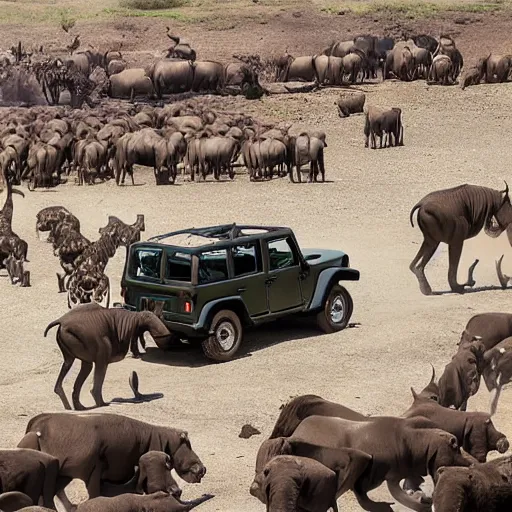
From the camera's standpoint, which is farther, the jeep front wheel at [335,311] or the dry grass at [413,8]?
the dry grass at [413,8]

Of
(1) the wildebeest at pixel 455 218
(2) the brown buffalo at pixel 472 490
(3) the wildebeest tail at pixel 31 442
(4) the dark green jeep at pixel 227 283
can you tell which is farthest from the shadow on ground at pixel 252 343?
(2) the brown buffalo at pixel 472 490

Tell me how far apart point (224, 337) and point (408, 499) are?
6.38 meters

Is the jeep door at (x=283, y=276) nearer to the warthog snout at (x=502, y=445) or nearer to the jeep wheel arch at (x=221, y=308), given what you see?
the jeep wheel arch at (x=221, y=308)

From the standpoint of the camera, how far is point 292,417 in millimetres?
12281

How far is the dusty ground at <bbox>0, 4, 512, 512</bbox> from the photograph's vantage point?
49.9 feet

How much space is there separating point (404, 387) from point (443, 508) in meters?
6.02

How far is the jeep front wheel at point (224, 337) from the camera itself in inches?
690

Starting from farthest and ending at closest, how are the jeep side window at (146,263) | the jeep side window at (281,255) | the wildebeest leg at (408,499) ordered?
the jeep side window at (281,255) < the jeep side window at (146,263) < the wildebeest leg at (408,499)

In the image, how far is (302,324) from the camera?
769 inches

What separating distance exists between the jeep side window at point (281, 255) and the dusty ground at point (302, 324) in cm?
102

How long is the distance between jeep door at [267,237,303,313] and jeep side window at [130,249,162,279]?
149 cm

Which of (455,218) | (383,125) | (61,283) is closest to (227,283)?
(61,283)

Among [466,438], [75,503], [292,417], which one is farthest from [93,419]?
[466,438]

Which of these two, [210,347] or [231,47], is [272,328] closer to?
[210,347]
